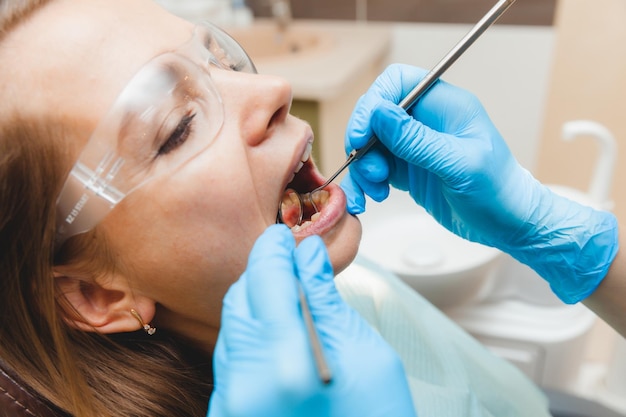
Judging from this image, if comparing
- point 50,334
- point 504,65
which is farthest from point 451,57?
point 504,65

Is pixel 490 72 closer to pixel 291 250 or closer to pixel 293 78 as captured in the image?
pixel 293 78

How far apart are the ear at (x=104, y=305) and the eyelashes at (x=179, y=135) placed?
8.4 inches

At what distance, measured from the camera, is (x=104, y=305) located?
0.80 m

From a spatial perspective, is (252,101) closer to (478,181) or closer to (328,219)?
(328,219)

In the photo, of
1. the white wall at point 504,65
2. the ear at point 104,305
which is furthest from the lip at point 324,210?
the white wall at point 504,65

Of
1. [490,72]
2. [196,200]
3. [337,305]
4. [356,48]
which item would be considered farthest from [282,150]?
[490,72]

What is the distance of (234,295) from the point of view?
65cm

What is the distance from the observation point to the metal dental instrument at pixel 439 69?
739 mm

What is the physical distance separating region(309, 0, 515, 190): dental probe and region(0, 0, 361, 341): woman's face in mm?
123

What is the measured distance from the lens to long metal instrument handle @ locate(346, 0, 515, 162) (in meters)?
0.74

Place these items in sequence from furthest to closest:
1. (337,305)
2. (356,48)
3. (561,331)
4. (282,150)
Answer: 1. (356,48)
2. (561,331)
3. (282,150)
4. (337,305)

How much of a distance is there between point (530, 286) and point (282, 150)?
46.7 inches

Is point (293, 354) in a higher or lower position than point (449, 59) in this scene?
lower

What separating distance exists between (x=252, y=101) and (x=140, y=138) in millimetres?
169
